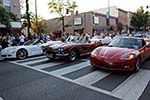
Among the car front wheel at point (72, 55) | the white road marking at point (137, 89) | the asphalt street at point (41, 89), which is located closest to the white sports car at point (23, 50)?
the car front wheel at point (72, 55)

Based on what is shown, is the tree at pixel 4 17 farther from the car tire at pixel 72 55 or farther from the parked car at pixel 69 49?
the car tire at pixel 72 55

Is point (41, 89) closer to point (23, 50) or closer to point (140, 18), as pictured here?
point (23, 50)

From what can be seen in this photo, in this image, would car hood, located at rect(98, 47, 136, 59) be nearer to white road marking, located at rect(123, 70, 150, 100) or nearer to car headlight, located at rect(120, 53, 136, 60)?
car headlight, located at rect(120, 53, 136, 60)

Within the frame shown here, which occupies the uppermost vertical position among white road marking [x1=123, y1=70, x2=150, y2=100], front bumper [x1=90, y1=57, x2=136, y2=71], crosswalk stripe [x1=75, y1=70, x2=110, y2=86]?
front bumper [x1=90, y1=57, x2=136, y2=71]

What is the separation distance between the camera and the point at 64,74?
7035 millimetres

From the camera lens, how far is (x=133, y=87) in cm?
556

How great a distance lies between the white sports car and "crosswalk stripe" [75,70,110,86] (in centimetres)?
556

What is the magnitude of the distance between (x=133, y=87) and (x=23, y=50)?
298 inches

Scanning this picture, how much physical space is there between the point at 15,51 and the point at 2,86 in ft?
18.0

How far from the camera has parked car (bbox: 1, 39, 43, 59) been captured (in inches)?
427

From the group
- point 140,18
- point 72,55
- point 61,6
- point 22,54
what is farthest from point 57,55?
point 140,18

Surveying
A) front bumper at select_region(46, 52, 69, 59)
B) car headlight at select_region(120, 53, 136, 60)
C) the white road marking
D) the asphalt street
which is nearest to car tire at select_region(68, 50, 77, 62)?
front bumper at select_region(46, 52, 69, 59)

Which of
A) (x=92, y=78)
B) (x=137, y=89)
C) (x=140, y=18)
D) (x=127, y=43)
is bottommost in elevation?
(x=137, y=89)

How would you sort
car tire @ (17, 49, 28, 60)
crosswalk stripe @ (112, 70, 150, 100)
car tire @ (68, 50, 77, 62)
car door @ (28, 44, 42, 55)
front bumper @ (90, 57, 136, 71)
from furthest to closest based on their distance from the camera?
car door @ (28, 44, 42, 55) < car tire @ (17, 49, 28, 60) < car tire @ (68, 50, 77, 62) < front bumper @ (90, 57, 136, 71) < crosswalk stripe @ (112, 70, 150, 100)
